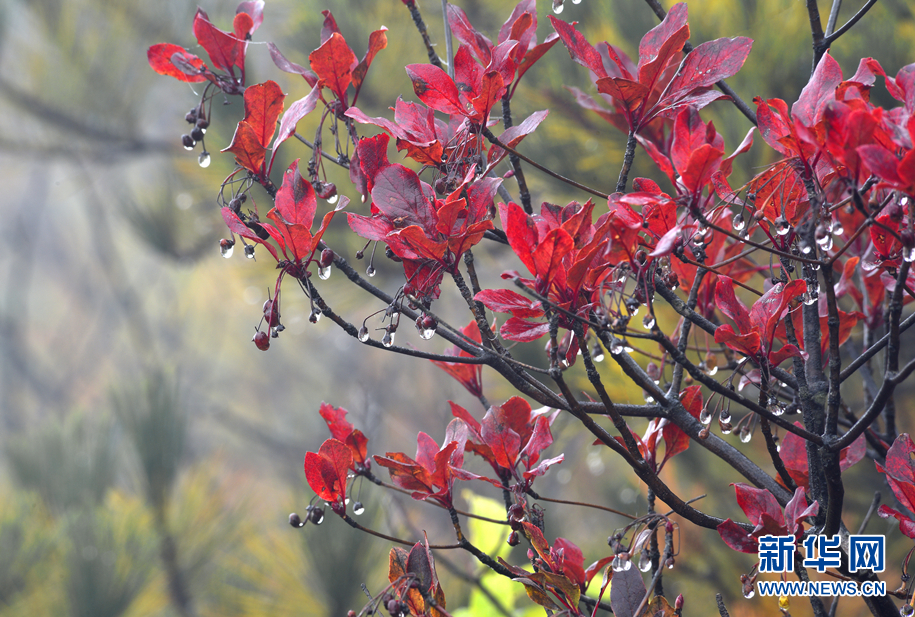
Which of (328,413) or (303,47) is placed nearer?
(328,413)

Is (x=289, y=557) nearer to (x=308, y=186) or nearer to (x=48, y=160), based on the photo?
(x=308, y=186)

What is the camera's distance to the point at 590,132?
0.89 metres

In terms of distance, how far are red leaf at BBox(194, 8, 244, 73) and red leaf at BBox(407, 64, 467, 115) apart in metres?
0.13

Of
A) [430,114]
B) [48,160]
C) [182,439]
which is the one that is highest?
[48,160]

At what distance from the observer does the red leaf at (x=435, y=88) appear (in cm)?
31

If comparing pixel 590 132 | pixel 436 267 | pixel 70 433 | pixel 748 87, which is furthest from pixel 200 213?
pixel 436 267

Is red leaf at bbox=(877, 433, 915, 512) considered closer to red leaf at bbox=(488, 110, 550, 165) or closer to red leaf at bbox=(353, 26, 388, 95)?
red leaf at bbox=(488, 110, 550, 165)

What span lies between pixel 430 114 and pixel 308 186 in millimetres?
80

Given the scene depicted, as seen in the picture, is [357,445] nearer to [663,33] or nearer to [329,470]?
[329,470]

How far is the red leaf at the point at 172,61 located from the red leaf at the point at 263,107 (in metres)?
0.08

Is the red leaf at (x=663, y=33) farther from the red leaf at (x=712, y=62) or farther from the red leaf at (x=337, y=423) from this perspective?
the red leaf at (x=337, y=423)

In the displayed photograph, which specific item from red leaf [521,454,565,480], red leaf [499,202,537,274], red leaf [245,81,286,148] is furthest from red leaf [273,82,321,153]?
red leaf [521,454,565,480]

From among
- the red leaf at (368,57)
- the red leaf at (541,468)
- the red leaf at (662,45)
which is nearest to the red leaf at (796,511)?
the red leaf at (541,468)

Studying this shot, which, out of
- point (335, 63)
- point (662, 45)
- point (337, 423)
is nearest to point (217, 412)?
point (337, 423)
